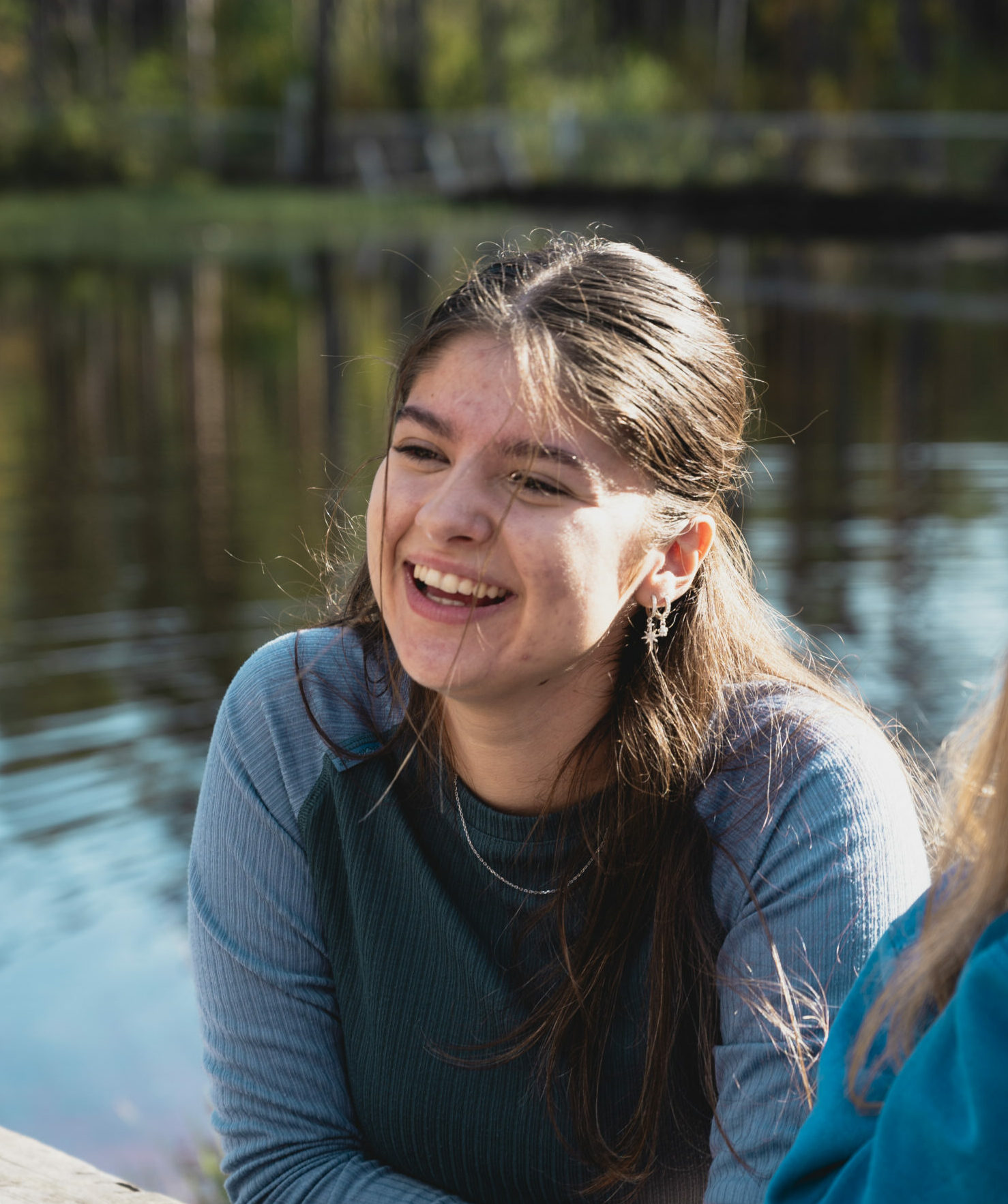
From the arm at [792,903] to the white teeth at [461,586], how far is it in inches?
14.5

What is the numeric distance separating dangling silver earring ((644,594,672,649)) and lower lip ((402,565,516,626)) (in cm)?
21

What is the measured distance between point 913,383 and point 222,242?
16.9 meters

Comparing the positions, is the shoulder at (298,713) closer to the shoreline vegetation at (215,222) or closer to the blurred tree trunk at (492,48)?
the shoreline vegetation at (215,222)

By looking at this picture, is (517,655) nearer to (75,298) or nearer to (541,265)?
(541,265)

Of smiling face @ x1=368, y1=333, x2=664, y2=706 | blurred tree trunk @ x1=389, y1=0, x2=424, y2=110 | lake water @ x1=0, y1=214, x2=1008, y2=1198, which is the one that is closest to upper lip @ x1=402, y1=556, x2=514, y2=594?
smiling face @ x1=368, y1=333, x2=664, y2=706

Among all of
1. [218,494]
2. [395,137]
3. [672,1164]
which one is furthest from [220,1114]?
[395,137]

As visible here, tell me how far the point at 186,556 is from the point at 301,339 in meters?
7.39

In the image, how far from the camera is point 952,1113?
1082 mm

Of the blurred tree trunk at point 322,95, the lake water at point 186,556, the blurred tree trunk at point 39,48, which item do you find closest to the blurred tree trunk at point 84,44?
the blurred tree trunk at point 39,48

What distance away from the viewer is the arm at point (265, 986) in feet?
6.44

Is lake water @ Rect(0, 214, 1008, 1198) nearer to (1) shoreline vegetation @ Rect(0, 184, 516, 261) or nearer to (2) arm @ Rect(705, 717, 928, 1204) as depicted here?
(2) arm @ Rect(705, 717, 928, 1204)

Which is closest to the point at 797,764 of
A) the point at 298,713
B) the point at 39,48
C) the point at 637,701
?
the point at 637,701

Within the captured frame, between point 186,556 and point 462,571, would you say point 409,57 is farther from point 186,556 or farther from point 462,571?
point 462,571

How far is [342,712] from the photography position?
2.10m
